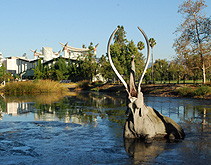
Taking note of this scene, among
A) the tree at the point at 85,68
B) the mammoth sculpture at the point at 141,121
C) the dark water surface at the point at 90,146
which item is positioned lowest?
the dark water surface at the point at 90,146

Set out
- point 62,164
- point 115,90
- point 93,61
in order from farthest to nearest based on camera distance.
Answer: point 93,61
point 115,90
point 62,164

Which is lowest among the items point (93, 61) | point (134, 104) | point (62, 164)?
point (62, 164)

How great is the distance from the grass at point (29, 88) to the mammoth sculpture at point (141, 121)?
2447 cm

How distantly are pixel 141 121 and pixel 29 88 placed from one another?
2656 cm

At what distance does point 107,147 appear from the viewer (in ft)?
26.5

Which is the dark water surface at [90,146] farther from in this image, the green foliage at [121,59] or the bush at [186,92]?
the green foliage at [121,59]

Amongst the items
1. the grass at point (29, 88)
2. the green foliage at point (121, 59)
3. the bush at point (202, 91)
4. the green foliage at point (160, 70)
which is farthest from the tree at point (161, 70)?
the bush at point (202, 91)

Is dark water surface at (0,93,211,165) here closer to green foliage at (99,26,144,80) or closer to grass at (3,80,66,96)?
grass at (3,80,66,96)

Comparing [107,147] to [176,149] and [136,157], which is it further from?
[176,149]

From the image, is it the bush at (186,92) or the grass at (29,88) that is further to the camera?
the grass at (29,88)

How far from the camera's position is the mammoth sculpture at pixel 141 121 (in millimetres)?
7719

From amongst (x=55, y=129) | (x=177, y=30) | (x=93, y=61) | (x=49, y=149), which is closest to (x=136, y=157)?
(x=49, y=149)

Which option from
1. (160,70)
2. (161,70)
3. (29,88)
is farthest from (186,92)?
(160,70)

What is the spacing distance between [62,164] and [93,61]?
1969 inches
